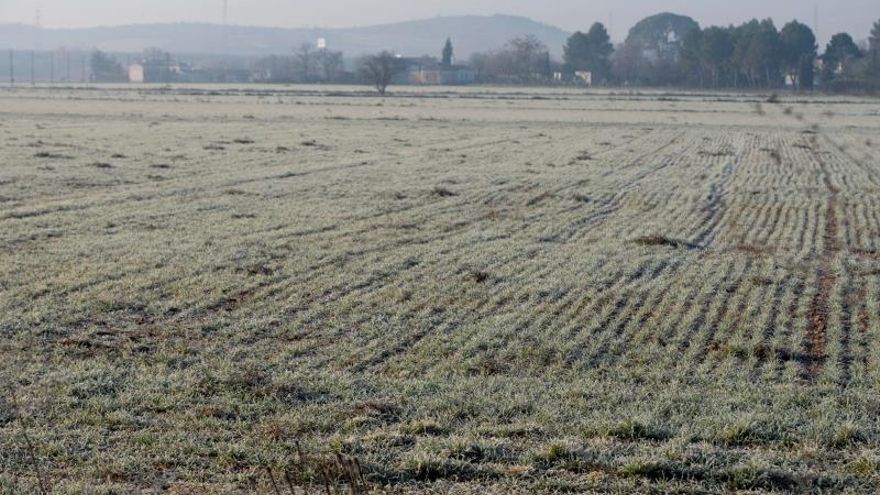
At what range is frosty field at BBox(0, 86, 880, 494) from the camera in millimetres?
8133

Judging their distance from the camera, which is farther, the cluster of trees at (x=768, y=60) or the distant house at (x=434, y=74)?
the distant house at (x=434, y=74)

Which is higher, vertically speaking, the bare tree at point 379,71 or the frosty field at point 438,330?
the bare tree at point 379,71

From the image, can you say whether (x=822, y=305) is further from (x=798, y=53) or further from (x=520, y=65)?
(x=520, y=65)

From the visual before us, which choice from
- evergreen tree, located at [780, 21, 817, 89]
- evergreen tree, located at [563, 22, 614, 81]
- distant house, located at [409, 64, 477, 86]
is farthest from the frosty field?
distant house, located at [409, 64, 477, 86]

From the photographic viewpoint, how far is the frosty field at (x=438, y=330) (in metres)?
8.13

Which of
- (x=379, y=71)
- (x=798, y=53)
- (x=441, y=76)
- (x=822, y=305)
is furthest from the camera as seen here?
(x=441, y=76)

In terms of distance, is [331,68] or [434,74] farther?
[331,68]

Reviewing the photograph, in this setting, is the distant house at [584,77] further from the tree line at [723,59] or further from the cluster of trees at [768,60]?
the cluster of trees at [768,60]

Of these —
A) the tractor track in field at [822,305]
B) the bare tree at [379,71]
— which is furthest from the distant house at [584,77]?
the tractor track in field at [822,305]

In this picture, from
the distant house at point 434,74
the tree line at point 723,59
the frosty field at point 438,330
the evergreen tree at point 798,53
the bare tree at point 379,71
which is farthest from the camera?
the distant house at point 434,74

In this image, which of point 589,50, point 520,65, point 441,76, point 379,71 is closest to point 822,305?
point 379,71

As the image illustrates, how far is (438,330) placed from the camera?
42.0 ft

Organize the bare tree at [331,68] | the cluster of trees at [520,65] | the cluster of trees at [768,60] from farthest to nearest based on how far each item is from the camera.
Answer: the bare tree at [331,68] < the cluster of trees at [520,65] < the cluster of trees at [768,60]

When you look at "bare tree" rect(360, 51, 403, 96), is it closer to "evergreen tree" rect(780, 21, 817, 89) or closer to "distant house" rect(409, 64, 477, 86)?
"distant house" rect(409, 64, 477, 86)
